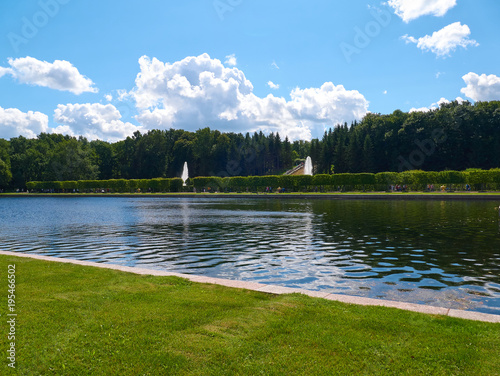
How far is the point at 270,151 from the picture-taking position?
470 feet

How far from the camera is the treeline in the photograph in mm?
66938

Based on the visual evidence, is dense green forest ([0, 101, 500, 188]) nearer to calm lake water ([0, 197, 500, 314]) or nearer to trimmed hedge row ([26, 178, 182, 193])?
trimmed hedge row ([26, 178, 182, 193])

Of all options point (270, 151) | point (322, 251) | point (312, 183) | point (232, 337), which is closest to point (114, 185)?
point (312, 183)

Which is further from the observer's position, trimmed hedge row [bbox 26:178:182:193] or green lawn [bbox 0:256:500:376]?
trimmed hedge row [bbox 26:178:182:193]

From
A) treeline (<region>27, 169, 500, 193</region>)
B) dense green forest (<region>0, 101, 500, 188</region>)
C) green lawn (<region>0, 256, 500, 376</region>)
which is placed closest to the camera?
green lawn (<region>0, 256, 500, 376</region>)

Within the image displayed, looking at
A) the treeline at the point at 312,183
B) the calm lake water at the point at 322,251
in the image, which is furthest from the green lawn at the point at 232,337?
the treeline at the point at 312,183

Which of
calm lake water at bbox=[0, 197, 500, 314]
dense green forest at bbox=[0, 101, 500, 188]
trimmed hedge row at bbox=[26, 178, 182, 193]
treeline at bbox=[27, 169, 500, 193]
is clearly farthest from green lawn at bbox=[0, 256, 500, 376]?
dense green forest at bbox=[0, 101, 500, 188]

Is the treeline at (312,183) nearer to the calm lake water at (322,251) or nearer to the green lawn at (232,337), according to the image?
the calm lake water at (322,251)

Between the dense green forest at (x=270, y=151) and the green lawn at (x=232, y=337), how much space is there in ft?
321

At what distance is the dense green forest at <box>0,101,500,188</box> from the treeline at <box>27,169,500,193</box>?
15.1 metres

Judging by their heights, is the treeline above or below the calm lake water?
above

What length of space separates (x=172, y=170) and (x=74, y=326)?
13274 centimetres

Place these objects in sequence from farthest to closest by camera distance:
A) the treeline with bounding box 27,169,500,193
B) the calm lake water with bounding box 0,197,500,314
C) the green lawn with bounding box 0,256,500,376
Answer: the treeline with bounding box 27,169,500,193
the calm lake water with bounding box 0,197,500,314
the green lawn with bounding box 0,256,500,376

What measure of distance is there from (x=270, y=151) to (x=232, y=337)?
13874cm
